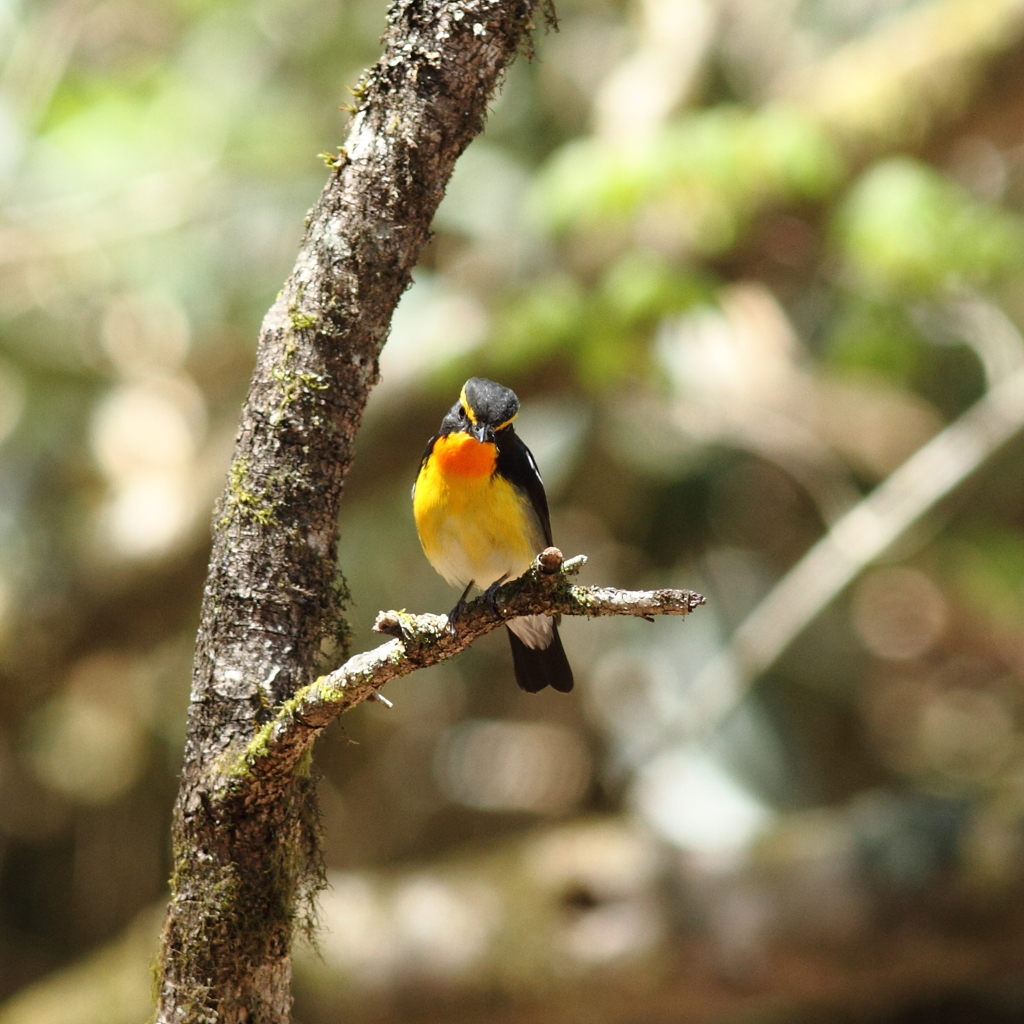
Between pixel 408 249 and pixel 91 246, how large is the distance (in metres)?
6.58

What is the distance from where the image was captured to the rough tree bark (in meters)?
2.27

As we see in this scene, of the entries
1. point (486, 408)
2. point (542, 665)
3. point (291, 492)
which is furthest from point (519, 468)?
point (291, 492)

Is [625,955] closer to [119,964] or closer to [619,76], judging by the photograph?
[119,964]

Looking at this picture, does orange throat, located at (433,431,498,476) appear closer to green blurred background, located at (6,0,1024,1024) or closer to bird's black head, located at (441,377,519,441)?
bird's black head, located at (441,377,519,441)

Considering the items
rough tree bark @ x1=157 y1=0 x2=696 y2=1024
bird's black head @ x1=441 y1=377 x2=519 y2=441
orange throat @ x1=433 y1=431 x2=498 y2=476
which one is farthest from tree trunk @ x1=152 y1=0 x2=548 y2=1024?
orange throat @ x1=433 y1=431 x2=498 y2=476

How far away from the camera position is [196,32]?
10055mm

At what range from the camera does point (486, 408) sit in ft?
11.7

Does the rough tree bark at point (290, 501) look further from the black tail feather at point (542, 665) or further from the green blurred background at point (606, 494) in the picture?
the green blurred background at point (606, 494)

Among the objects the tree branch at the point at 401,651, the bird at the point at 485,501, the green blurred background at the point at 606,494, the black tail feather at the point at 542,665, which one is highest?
the green blurred background at the point at 606,494

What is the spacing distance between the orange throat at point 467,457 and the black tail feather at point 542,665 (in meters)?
0.60

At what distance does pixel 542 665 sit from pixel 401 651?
2010 mm

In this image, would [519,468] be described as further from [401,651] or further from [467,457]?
[401,651]

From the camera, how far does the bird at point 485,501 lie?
3.63 meters

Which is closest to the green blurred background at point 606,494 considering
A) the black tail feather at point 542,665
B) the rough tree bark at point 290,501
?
the black tail feather at point 542,665
